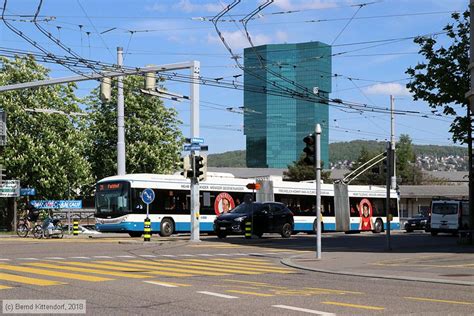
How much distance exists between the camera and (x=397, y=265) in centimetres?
2047

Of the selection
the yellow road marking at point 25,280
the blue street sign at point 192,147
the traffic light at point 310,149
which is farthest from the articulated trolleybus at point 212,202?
the yellow road marking at point 25,280

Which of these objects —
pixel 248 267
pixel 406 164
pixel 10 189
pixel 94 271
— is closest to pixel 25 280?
pixel 94 271

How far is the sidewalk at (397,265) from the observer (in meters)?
17.0

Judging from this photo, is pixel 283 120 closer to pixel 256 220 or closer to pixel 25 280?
pixel 256 220

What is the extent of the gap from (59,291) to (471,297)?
274 inches

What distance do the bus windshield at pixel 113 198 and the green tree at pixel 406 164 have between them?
86649 millimetres

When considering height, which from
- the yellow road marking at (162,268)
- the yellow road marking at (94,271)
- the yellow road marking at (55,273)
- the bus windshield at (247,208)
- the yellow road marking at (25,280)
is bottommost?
the yellow road marking at (162,268)

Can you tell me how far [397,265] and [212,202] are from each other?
20945 millimetres

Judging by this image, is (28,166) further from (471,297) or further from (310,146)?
(471,297)

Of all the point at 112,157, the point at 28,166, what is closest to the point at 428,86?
the point at 28,166

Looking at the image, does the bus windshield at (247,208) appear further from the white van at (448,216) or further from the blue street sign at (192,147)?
the white van at (448,216)

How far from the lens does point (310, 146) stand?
23016mm

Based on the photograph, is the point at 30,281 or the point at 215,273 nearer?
the point at 30,281

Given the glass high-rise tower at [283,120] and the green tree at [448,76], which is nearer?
the green tree at [448,76]
